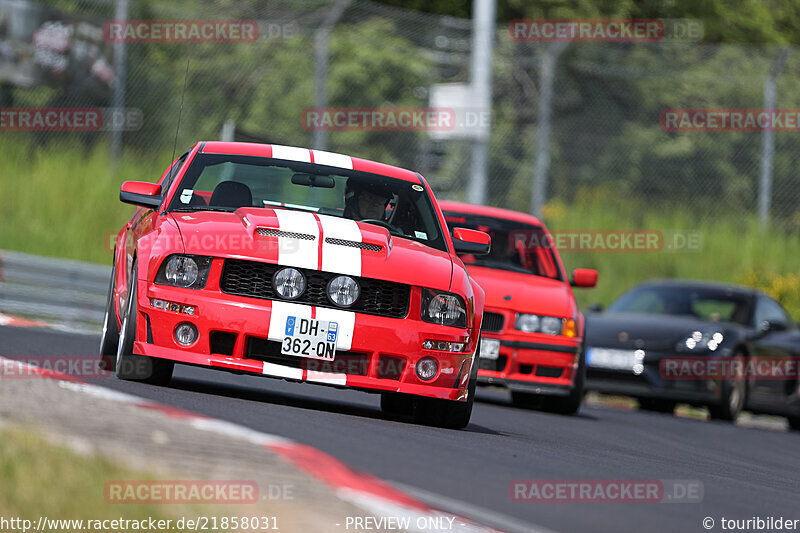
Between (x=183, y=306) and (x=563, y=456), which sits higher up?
(x=183, y=306)

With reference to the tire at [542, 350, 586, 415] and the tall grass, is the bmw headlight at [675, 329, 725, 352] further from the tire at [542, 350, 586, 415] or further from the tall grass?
the tall grass

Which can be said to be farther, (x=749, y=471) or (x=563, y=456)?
(x=749, y=471)

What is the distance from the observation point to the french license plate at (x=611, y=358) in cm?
1486

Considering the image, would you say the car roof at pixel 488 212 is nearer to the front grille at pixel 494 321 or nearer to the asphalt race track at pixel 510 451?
the front grille at pixel 494 321

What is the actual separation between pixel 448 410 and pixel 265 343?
130 centimetres

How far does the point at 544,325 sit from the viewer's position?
40.0ft

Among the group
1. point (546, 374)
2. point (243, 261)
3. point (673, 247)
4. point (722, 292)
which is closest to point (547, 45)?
point (673, 247)

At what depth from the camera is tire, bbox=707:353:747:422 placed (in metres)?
14.9

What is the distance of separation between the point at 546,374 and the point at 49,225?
10.5m

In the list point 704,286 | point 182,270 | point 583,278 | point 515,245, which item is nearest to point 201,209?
point 182,270

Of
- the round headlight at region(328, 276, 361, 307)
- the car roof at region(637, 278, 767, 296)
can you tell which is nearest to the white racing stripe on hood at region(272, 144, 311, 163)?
the round headlight at region(328, 276, 361, 307)

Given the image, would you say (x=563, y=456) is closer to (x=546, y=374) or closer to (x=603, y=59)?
(x=546, y=374)

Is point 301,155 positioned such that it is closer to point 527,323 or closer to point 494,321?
point 494,321

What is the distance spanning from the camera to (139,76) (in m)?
20.1
